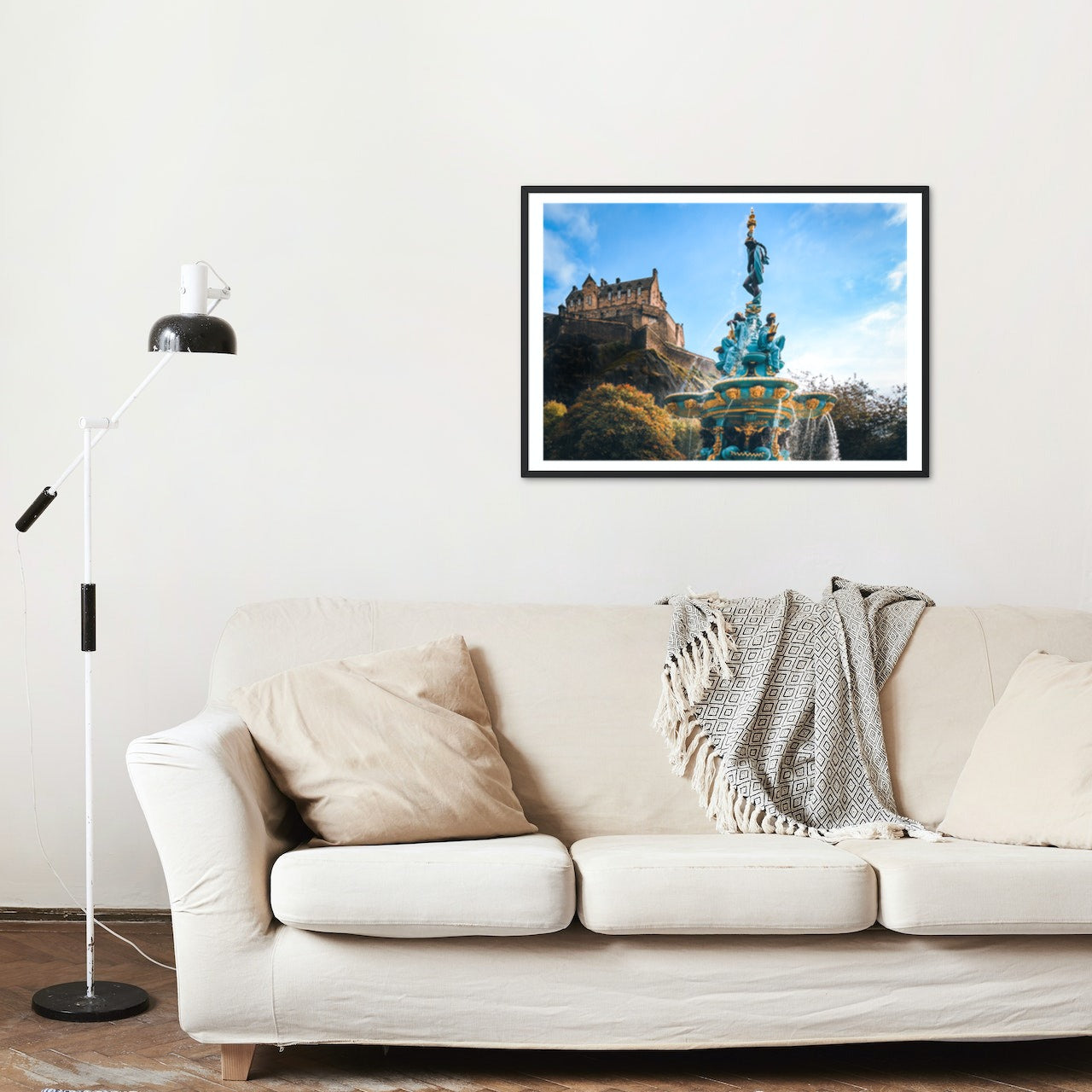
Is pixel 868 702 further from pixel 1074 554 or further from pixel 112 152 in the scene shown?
pixel 112 152

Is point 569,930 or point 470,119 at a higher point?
point 470,119

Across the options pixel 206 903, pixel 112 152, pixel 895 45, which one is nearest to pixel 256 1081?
pixel 206 903

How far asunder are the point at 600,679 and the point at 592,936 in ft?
2.24

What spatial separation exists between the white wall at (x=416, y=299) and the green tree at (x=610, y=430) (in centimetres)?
11

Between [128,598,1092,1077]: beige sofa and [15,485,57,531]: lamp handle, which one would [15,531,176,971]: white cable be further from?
[128,598,1092,1077]: beige sofa

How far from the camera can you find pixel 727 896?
7.12ft

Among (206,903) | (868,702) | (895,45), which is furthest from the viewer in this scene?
(895,45)

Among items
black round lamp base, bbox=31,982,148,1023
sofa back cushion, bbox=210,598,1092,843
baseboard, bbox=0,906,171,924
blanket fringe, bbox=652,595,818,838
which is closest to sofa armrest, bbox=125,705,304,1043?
black round lamp base, bbox=31,982,148,1023

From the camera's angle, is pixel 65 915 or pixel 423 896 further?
pixel 65 915

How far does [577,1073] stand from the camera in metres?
2.31

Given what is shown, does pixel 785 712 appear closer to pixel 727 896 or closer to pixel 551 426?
pixel 727 896

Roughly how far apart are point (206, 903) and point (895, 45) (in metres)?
2.86

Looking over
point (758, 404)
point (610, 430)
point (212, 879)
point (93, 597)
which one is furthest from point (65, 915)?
point (758, 404)

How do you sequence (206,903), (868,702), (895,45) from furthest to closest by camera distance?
(895,45) → (868,702) → (206,903)
